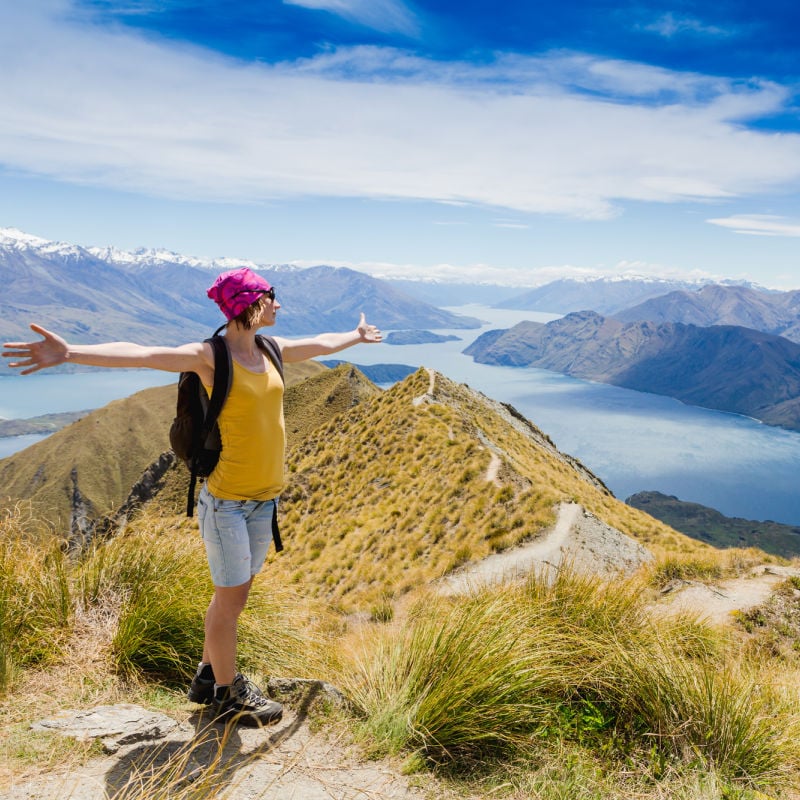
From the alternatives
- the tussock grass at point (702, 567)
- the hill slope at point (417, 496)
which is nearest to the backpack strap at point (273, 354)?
the hill slope at point (417, 496)

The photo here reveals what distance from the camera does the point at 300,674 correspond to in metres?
5.34

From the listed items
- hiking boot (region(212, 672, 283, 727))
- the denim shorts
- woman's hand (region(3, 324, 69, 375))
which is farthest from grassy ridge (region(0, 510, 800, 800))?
woman's hand (region(3, 324, 69, 375))

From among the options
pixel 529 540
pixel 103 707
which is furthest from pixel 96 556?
pixel 529 540

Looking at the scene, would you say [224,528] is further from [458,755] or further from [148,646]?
[458,755]

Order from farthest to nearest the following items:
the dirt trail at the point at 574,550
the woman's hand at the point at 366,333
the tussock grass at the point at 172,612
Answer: the dirt trail at the point at 574,550
the woman's hand at the point at 366,333
the tussock grass at the point at 172,612

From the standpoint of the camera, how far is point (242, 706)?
429 cm

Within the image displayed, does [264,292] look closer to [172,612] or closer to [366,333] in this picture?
[366,333]

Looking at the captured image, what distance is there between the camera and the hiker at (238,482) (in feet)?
13.4

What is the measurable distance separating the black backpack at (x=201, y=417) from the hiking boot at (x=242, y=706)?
1.45 metres

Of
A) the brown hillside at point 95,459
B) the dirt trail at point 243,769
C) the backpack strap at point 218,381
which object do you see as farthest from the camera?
the brown hillside at point 95,459

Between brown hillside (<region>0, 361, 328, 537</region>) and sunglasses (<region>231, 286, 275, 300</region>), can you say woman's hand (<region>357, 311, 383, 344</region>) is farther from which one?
brown hillside (<region>0, 361, 328, 537</region>)

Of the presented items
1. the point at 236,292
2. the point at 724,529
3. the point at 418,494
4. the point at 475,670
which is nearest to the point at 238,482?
the point at 236,292

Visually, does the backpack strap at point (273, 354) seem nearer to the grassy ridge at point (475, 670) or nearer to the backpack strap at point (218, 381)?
the backpack strap at point (218, 381)

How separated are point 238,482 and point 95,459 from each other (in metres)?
162
